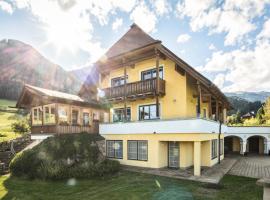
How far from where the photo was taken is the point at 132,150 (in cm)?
1705

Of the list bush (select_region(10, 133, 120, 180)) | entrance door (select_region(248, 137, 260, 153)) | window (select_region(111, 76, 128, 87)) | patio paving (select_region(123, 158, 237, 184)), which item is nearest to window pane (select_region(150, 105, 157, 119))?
window (select_region(111, 76, 128, 87))

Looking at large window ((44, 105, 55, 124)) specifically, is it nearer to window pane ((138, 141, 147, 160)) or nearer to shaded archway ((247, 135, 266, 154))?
window pane ((138, 141, 147, 160))

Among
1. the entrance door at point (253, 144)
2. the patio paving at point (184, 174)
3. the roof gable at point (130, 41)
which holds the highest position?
the roof gable at point (130, 41)

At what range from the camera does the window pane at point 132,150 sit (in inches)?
663

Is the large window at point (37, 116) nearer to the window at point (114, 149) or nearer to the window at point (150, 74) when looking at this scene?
the window at point (114, 149)

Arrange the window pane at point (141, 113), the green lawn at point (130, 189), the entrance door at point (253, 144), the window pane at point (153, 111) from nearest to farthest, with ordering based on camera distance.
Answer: the green lawn at point (130, 189)
the window pane at point (153, 111)
the window pane at point (141, 113)
the entrance door at point (253, 144)

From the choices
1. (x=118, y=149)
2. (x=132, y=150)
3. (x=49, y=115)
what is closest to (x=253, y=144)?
(x=132, y=150)

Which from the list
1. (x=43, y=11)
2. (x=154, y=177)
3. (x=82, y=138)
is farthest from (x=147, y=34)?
(x=154, y=177)

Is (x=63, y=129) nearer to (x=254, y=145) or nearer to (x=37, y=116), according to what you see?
(x=37, y=116)

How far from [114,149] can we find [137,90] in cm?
556

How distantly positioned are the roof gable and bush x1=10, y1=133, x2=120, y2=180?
29.8 feet

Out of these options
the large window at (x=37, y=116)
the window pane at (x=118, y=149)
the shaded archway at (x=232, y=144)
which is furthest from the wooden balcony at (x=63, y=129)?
the shaded archway at (x=232, y=144)

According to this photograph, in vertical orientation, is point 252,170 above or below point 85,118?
below

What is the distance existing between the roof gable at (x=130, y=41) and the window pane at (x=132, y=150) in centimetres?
838
